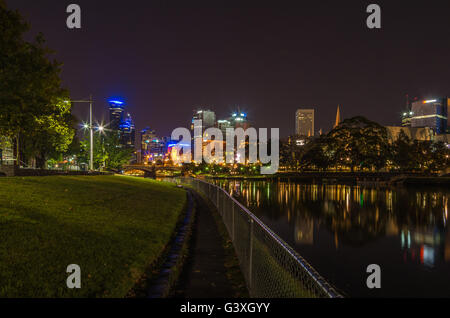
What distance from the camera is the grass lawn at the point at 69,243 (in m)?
5.82

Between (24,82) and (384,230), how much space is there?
20.0 metres

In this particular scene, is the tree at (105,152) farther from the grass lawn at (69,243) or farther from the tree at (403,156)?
the tree at (403,156)

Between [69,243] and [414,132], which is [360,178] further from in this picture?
[414,132]

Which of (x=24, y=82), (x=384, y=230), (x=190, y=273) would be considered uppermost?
(x=24, y=82)

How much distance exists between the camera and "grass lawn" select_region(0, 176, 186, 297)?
5.82 meters

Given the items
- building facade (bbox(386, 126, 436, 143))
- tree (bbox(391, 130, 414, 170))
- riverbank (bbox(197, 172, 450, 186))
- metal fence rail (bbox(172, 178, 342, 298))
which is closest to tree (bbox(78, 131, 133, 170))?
riverbank (bbox(197, 172, 450, 186))

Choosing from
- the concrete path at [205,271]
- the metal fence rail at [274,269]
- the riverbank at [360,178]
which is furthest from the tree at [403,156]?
the metal fence rail at [274,269]

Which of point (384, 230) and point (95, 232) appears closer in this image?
point (95, 232)

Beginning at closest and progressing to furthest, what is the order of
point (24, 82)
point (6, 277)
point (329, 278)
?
point (6, 277) < point (329, 278) < point (24, 82)

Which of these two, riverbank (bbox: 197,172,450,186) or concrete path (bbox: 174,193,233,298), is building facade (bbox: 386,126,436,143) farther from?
concrete path (bbox: 174,193,233,298)

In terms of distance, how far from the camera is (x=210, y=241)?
1112 cm

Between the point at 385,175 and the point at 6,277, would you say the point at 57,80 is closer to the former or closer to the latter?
the point at 6,277
